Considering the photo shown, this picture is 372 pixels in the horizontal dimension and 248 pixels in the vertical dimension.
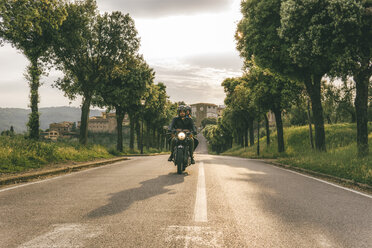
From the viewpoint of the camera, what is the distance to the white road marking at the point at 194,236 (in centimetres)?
322

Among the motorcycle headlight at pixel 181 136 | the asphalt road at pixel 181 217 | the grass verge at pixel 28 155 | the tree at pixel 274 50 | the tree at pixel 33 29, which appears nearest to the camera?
the asphalt road at pixel 181 217

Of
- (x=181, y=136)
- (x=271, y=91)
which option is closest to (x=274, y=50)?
(x=271, y=91)

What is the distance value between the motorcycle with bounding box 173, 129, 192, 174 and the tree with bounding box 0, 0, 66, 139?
8033mm

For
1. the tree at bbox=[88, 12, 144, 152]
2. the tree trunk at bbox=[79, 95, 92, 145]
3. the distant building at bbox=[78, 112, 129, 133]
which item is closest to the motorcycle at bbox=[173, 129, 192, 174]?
the tree trunk at bbox=[79, 95, 92, 145]

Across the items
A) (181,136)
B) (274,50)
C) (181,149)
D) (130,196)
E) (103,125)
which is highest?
(274,50)

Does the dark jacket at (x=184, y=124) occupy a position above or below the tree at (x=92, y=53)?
below

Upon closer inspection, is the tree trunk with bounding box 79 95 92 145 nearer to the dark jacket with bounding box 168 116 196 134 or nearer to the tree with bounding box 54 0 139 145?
the tree with bounding box 54 0 139 145

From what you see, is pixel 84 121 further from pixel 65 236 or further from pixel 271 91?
pixel 65 236

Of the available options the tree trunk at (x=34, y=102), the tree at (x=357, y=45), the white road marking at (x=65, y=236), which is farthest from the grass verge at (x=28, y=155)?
the tree at (x=357, y=45)

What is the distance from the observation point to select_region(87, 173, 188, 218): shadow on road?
465 centimetres

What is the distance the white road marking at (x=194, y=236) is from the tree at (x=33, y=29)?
11.7m

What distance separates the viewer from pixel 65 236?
135 inches

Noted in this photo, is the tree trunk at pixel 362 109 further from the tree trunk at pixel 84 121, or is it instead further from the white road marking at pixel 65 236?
the tree trunk at pixel 84 121

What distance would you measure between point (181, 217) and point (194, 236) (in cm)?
87
